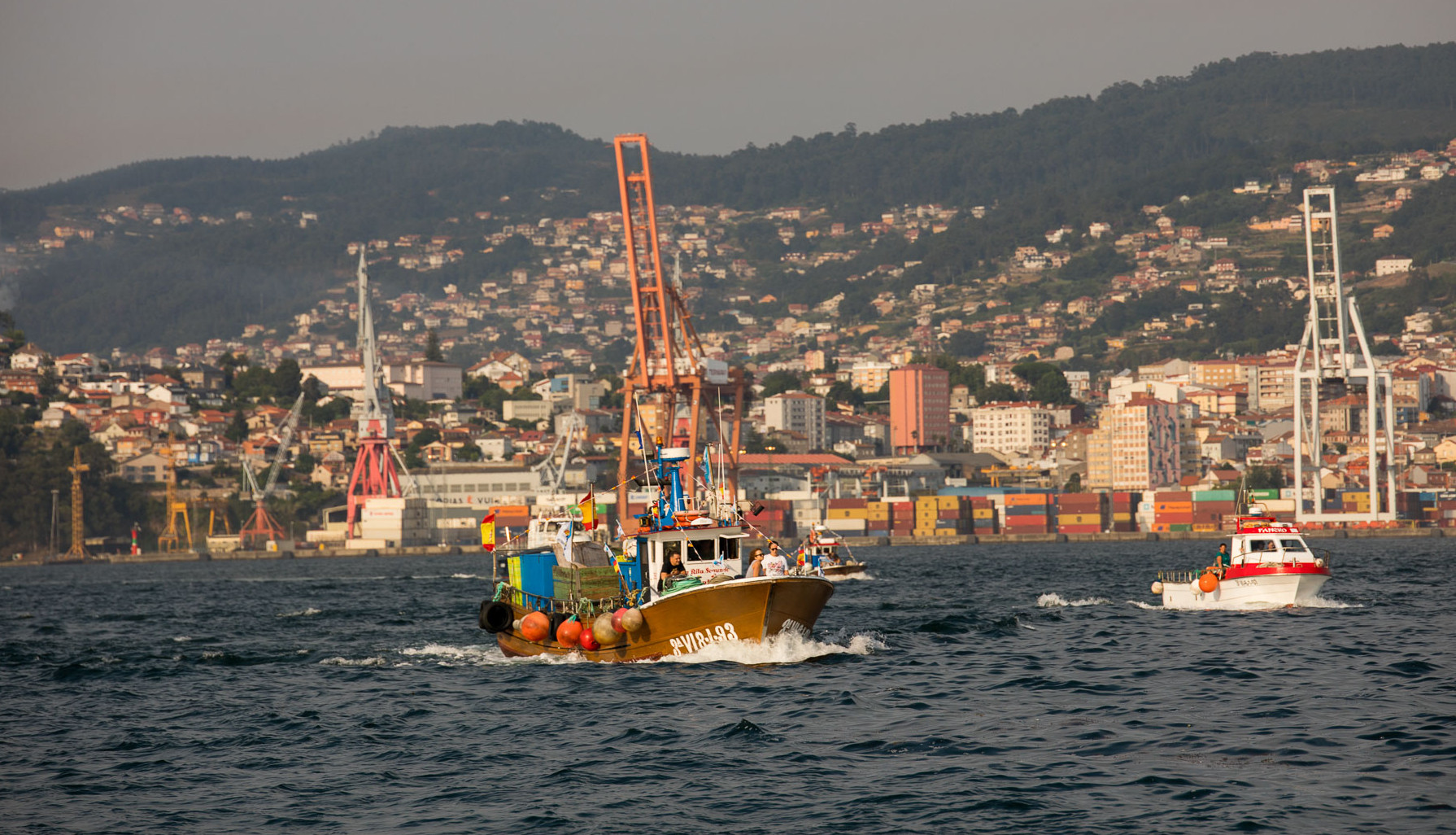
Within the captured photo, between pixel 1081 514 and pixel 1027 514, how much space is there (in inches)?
204

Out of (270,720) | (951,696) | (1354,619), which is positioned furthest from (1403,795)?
(1354,619)

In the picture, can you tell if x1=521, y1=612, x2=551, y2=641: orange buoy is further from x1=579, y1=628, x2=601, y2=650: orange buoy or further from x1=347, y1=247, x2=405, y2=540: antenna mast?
x1=347, y1=247, x2=405, y2=540: antenna mast

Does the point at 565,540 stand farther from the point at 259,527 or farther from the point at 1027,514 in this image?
the point at 259,527

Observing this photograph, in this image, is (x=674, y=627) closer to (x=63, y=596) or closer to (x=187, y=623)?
(x=187, y=623)

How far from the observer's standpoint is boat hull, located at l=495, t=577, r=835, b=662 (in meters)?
27.4

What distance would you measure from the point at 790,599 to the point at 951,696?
11.6 ft

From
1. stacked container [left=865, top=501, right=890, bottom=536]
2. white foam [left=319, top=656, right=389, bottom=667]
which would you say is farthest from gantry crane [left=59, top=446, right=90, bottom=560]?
white foam [left=319, top=656, right=389, bottom=667]

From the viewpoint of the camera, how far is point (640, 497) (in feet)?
488

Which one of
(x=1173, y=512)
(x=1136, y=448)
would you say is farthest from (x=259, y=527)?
(x=1136, y=448)

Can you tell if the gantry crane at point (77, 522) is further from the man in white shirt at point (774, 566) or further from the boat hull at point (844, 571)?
the man in white shirt at point (774, 566)

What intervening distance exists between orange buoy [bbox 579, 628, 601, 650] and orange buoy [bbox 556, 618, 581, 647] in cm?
26

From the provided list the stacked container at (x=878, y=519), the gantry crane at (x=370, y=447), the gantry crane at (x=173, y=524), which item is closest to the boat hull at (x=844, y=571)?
the stacked container at (x=878, y=519)

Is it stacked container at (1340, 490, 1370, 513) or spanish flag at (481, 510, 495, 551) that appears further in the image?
stacked container at (1340, 490, 1370, 513)

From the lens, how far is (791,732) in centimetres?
2261
